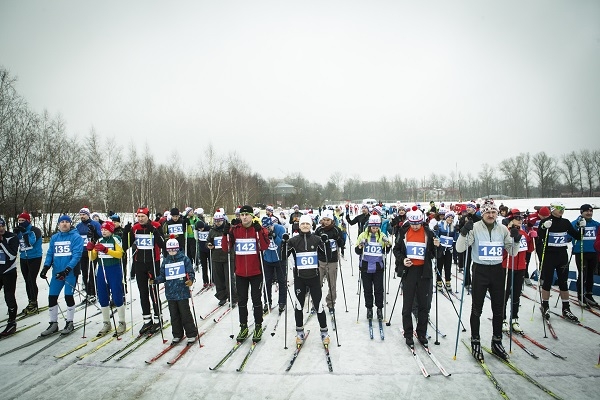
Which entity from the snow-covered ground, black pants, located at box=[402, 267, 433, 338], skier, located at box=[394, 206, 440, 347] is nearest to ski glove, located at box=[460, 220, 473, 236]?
skier, located at box=[394, 206, 440, 347]

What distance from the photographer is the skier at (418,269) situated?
513 cm

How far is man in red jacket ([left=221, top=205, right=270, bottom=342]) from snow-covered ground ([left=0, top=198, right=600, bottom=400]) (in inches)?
17.5

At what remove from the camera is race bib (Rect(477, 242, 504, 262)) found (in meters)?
4.66

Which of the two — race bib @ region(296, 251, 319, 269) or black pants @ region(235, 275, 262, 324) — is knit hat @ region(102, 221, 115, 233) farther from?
race bib @ region(296, 251, 319, 269)

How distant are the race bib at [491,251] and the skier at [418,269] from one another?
0.68m

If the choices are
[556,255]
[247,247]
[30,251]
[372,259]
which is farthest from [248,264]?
[556,255]

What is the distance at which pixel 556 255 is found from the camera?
20.1 ft

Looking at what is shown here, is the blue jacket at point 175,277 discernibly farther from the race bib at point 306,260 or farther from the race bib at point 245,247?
the race bib at point 306,260

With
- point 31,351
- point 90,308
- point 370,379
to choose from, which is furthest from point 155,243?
point 370,379

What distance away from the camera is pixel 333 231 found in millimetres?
6258

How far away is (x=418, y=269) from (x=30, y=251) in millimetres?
8766

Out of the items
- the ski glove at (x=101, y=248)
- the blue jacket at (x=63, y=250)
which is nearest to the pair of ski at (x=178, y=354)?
the ski glove at (x=101, y=248)

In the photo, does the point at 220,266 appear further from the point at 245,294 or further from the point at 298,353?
the point at 298,353

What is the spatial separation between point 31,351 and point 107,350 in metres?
1.40
